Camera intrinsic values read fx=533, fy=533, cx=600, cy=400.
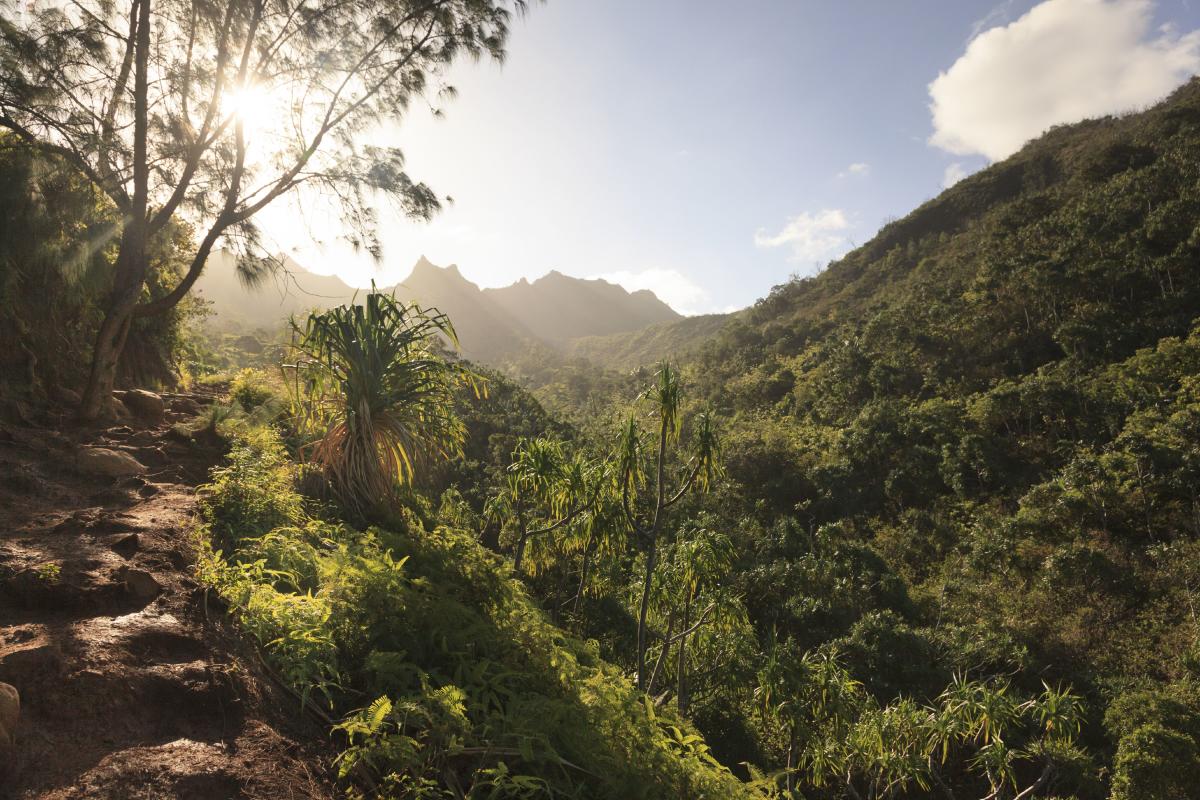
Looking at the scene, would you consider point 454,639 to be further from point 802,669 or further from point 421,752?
point 802,669

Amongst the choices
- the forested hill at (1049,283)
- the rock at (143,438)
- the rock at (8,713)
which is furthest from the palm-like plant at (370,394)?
the forested hill at (1049,283)

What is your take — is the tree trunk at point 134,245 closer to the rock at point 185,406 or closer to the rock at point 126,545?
the rock at point 185,406

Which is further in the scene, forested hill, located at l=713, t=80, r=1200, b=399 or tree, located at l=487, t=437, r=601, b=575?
forested hill, located at l=713, t=80, r=1200, b=399

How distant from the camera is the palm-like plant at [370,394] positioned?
441 cm

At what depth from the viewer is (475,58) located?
7.00 metres

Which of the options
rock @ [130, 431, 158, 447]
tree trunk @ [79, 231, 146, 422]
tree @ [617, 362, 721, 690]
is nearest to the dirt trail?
rock @ [130, 431, 158, 447]

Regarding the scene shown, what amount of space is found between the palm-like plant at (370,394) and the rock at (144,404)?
8.84ft

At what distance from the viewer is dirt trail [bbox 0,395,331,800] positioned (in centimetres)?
149

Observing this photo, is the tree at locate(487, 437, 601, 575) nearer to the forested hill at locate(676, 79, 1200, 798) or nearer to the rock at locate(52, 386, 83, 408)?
the rock at locate(52, 386, 83, 408)

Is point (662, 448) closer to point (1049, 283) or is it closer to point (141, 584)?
point (141, 584)

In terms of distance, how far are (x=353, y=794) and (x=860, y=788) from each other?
11.8 meters

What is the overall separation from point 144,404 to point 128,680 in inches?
228

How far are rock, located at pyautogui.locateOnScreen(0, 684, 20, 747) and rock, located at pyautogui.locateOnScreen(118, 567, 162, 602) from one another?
2.58 ft

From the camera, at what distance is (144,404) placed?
6.12 m
